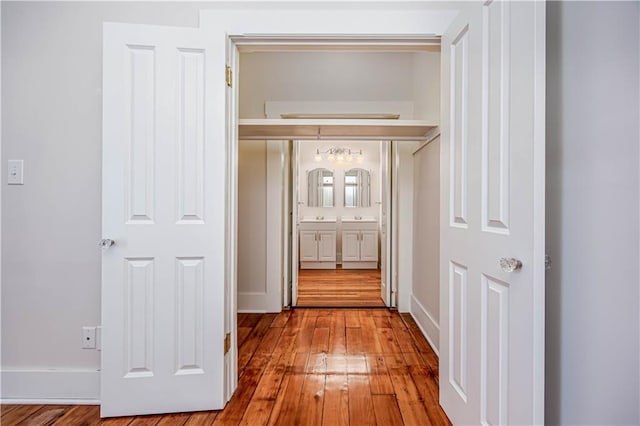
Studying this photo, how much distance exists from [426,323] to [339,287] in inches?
75.2

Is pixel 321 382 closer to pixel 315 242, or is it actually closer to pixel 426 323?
pixel 426 323

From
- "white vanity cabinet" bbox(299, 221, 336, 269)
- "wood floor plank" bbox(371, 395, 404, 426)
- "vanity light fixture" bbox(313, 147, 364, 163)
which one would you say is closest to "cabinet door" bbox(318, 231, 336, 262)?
"white vanity cabinet" bbox(299, 221, 336, 269)

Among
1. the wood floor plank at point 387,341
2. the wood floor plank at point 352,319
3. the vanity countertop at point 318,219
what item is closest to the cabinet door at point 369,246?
the vanity countertop at point 318,219

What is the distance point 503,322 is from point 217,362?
4.29 ft

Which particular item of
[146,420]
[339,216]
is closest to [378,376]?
[146,420]

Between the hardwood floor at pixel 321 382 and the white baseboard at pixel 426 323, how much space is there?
2.5 inches

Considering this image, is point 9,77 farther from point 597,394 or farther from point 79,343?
point 597,394

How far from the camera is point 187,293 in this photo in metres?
1.69

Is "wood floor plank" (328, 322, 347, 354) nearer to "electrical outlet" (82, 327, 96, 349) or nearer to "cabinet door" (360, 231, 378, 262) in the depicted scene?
"electrical outlet" (82, 327, 96, 349)

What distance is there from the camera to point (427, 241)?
109 inches

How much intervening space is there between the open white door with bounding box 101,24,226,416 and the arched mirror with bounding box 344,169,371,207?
4746mm

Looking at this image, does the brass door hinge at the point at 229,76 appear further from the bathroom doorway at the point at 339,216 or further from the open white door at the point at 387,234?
the bathroom doorway at the point at 339,216

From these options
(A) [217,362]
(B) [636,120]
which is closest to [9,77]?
(A) [217,362]

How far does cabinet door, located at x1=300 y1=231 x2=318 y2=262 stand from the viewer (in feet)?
19.4
